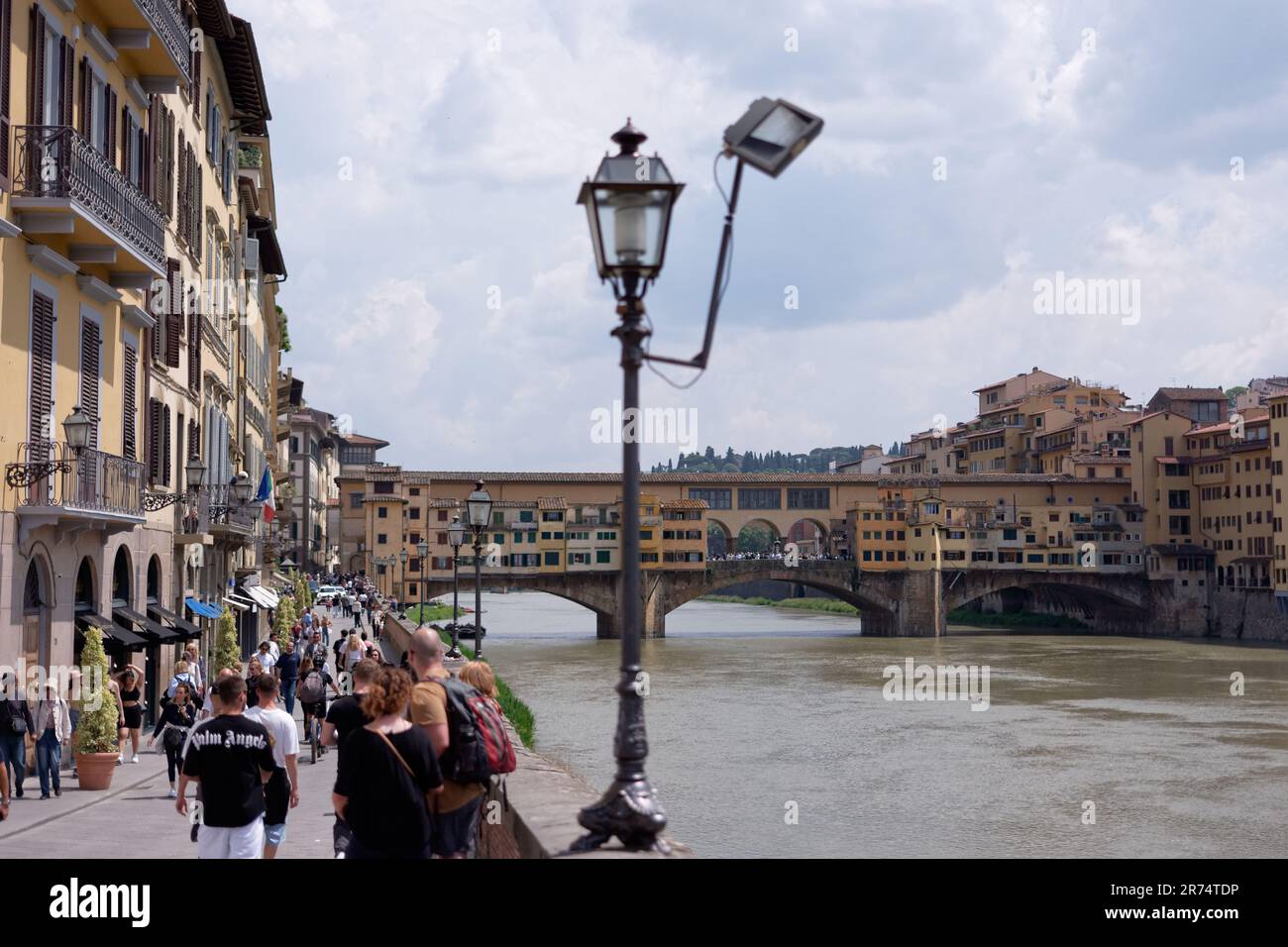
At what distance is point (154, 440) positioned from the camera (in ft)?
71.2

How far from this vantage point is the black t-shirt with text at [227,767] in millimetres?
7273

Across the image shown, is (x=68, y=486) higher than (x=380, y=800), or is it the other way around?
(x=68, y=486)

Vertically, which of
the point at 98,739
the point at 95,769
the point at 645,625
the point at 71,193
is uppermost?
the point at 71,193

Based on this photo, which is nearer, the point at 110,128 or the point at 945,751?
the point at 110,128

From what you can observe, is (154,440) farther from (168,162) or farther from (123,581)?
(168,162)

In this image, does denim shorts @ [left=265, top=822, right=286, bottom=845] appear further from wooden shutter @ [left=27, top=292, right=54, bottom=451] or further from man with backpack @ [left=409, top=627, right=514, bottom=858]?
wooden shutter @ [left=27, top=292, right=54, bottom=451]

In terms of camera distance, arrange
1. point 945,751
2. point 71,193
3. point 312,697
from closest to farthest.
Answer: point 71,193 < point 312,697 < point 945,751

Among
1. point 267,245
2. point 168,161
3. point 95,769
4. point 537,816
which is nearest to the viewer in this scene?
point 537,816

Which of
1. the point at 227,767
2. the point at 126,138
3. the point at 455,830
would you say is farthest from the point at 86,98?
the point at 455,830

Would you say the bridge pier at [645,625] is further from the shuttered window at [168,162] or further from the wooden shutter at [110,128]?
the wooden shutter at [110,128]

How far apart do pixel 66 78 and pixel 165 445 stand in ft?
27.6

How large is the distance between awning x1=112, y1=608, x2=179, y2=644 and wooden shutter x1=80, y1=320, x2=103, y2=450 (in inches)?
124
